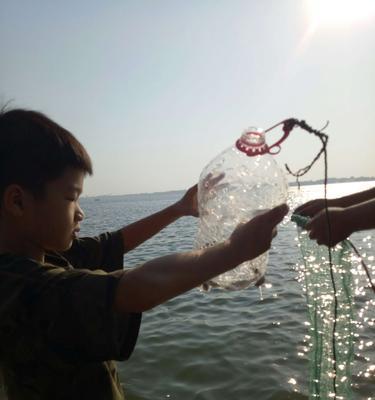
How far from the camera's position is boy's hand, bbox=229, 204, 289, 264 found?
1525 mm

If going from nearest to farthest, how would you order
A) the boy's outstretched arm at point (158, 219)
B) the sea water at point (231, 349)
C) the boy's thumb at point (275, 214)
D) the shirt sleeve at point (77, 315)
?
the shirt sleeve at point (77, 315) → the boy's thumb at point (275, 214) → the boy's outstretched arm at point (158, 219) → the sea water at point (231, 349)

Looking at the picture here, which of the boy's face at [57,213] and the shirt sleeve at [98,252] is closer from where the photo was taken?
the boy's face at [57,213]

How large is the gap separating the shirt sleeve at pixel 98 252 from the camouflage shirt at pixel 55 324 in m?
0.91

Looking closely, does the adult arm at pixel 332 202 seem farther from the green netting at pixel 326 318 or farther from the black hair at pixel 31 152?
the black hair at pixel 31 152

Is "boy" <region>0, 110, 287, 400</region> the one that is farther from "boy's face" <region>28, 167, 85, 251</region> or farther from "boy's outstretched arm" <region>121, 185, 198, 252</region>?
"boy's outstretched arm" <region>121, 185, 198, 252</region>

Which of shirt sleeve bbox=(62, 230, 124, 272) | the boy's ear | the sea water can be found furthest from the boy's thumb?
the sea water

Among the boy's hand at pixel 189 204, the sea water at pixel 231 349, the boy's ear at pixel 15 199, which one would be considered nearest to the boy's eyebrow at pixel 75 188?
the boy's ear at pixel 15 199

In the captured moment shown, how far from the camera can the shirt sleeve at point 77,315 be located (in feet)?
4.69

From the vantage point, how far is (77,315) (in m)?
1.42

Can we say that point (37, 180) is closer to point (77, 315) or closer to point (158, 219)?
point (77, 315)

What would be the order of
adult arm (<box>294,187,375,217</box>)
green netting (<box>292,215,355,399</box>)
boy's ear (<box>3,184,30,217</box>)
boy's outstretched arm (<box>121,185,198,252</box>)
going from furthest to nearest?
green netting (<box>292,215,355,399</box>)
boy's outstretched arm (<box>121,185,198,252</box>)
adult arm (<box>294,187,375,217</box>)
boy's ear (<box>3,184,30,217</box>)

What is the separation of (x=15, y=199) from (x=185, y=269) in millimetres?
773

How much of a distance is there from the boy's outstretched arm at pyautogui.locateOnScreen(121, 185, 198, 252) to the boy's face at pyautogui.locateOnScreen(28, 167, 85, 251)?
1133 mm

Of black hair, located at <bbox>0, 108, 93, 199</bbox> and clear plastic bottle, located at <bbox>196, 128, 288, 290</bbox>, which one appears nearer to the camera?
black hair, located at <bbox>0, 108, 93, 199</bbox>
